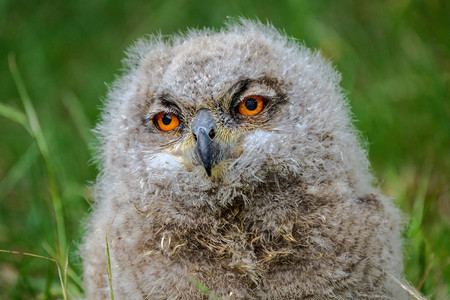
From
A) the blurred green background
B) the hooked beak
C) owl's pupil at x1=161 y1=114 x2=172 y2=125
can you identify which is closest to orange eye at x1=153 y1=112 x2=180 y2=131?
owl's pupil at x1=161 y1=114 x2=172 y2=125

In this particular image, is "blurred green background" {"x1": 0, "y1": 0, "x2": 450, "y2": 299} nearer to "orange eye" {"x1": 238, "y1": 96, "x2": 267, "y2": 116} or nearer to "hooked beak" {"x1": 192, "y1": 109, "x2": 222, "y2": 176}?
"hooked beak" {"x1": 192, "y1": 109, "x2": 222, "y2": 176}

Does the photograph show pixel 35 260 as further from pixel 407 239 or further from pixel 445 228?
pixel 445 228

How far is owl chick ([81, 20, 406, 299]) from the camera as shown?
10.3ft

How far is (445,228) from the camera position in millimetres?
4723

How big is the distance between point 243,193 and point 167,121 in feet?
1.91

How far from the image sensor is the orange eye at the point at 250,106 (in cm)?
331

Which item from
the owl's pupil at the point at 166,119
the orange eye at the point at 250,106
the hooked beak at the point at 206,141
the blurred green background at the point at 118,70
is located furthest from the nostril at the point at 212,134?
the blurred green background at the point at 118,70

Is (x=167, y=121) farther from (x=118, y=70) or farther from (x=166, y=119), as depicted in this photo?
(x=118, y=70)

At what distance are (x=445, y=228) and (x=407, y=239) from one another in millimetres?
590

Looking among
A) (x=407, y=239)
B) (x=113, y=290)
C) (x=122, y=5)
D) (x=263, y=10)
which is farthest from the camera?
(x=122, y=5)

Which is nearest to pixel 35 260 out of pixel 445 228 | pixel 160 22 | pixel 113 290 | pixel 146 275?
pixel 113 290

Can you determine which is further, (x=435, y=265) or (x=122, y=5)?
(x=122, y=5)

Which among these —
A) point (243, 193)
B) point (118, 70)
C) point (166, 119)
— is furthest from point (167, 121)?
point (118, 70)

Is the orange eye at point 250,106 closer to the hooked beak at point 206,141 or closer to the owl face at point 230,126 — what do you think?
the owl face at point 230,126
